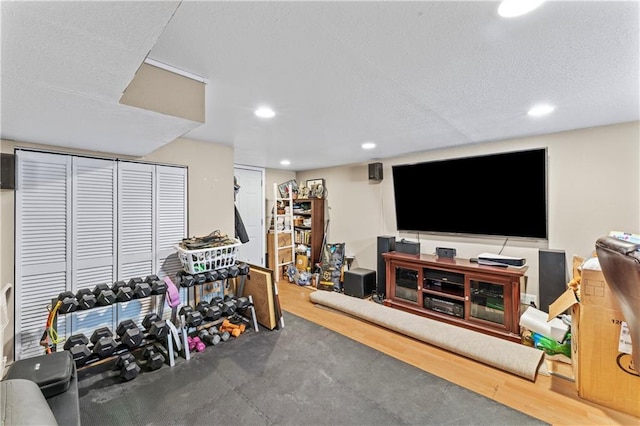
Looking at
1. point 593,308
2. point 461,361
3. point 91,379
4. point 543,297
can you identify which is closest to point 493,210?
point 543,297

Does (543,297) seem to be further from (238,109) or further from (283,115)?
(238,109)

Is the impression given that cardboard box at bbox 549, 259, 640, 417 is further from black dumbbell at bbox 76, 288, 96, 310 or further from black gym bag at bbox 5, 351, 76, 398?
black dumbbell at bbox 76, 288, 96, 310

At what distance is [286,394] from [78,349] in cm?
152

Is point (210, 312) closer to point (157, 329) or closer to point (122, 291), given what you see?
point (157, 329)

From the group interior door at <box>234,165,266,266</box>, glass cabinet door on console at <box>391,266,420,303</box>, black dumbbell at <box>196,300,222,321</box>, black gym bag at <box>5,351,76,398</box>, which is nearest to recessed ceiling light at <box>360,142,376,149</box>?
glass cabinet door on console at <box>391,266,420,303</box>

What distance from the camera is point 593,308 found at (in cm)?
186

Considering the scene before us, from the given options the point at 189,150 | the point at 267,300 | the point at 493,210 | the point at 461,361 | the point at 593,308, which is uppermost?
the point at 189,150

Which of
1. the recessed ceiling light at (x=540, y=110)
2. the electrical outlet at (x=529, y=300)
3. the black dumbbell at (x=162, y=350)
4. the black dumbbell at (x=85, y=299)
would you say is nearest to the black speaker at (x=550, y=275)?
the electrical outlet at (x=529, y=300)

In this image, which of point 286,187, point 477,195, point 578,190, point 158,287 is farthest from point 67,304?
point 578,190

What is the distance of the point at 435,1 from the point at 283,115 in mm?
1487

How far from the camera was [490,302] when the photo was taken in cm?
294

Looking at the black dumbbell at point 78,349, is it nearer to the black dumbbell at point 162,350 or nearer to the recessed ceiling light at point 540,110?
the black dumbbell at point 162,350

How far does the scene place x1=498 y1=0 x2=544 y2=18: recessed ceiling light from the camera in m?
1.01

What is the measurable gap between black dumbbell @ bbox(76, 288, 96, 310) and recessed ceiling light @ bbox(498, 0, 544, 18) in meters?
3.12
